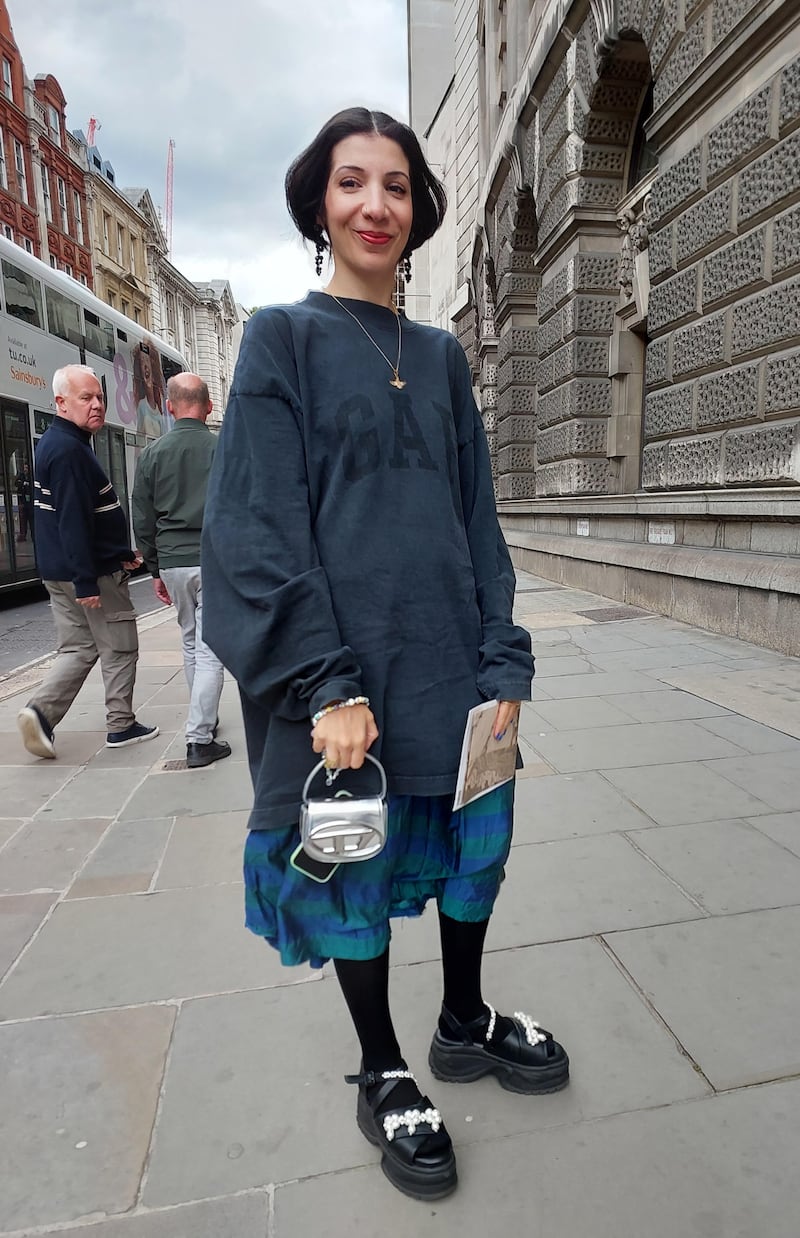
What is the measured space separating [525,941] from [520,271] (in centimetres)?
1375

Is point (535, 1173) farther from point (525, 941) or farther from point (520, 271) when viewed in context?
point (520, 271)

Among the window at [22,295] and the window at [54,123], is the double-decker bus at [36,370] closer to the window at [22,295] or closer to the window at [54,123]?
the window at [22,295]

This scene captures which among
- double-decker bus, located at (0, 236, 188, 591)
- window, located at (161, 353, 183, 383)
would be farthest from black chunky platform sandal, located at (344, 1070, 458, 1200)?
window, located at (161, 353, 183, 383)

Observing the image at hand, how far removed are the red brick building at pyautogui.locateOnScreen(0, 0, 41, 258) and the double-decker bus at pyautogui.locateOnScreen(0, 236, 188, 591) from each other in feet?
78.4

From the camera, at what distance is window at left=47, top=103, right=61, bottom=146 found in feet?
113

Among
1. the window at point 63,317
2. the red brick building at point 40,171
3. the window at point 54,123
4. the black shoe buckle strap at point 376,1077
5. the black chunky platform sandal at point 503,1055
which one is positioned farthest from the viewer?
the window at point 54,123

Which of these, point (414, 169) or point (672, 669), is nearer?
point (414, 169)

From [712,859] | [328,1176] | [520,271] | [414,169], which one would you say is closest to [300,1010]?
[328,1176]

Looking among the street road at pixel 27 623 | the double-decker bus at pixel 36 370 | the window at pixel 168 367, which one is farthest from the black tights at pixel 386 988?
the window at pixel 168 367

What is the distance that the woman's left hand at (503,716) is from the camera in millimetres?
1421

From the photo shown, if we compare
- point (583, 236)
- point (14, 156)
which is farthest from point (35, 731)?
point (14, 156)

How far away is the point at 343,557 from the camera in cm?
132

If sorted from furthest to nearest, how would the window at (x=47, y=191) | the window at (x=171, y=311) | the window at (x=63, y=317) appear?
the window at (x=171, y=311) → the window at (x=47, y=191) → the window at (x=63, y=317)

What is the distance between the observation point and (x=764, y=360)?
5844 millimetres
